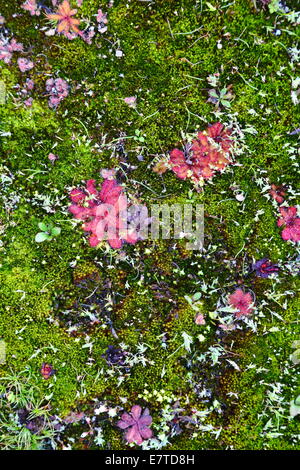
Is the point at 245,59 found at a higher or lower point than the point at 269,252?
higher

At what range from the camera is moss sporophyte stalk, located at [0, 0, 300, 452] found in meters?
2.77

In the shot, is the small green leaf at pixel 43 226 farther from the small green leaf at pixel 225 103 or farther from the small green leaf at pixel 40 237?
the small green leaf at pixel 225 103

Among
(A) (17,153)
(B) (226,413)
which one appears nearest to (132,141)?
(A) (17,153)

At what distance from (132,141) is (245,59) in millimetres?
1132

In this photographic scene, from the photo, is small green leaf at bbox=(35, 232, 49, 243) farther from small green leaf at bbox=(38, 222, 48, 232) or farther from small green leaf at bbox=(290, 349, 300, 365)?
small green leaf at bbox=(290, 349, 300, 365)

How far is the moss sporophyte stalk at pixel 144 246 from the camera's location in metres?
2.77

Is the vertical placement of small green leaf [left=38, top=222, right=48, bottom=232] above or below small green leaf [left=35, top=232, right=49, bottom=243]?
above

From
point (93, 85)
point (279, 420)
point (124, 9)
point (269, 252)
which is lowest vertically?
point (279, 420)

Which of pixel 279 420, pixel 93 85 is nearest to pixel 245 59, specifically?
pixel 93 85

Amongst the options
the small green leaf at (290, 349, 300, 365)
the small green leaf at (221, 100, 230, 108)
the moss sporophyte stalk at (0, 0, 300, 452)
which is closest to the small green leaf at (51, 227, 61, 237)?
the moss sporophyte stalk at (0, 0, 300, 452)

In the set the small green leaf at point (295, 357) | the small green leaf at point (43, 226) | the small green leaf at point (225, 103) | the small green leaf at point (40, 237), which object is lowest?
the small green leaf at point (295, 357)

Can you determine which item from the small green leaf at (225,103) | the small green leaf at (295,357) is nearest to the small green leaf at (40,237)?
the small green leaf at (225,103)

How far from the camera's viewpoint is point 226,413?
2.81 metres

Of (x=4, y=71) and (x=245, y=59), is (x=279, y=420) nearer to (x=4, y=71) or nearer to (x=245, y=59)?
(x=245, y=59)
